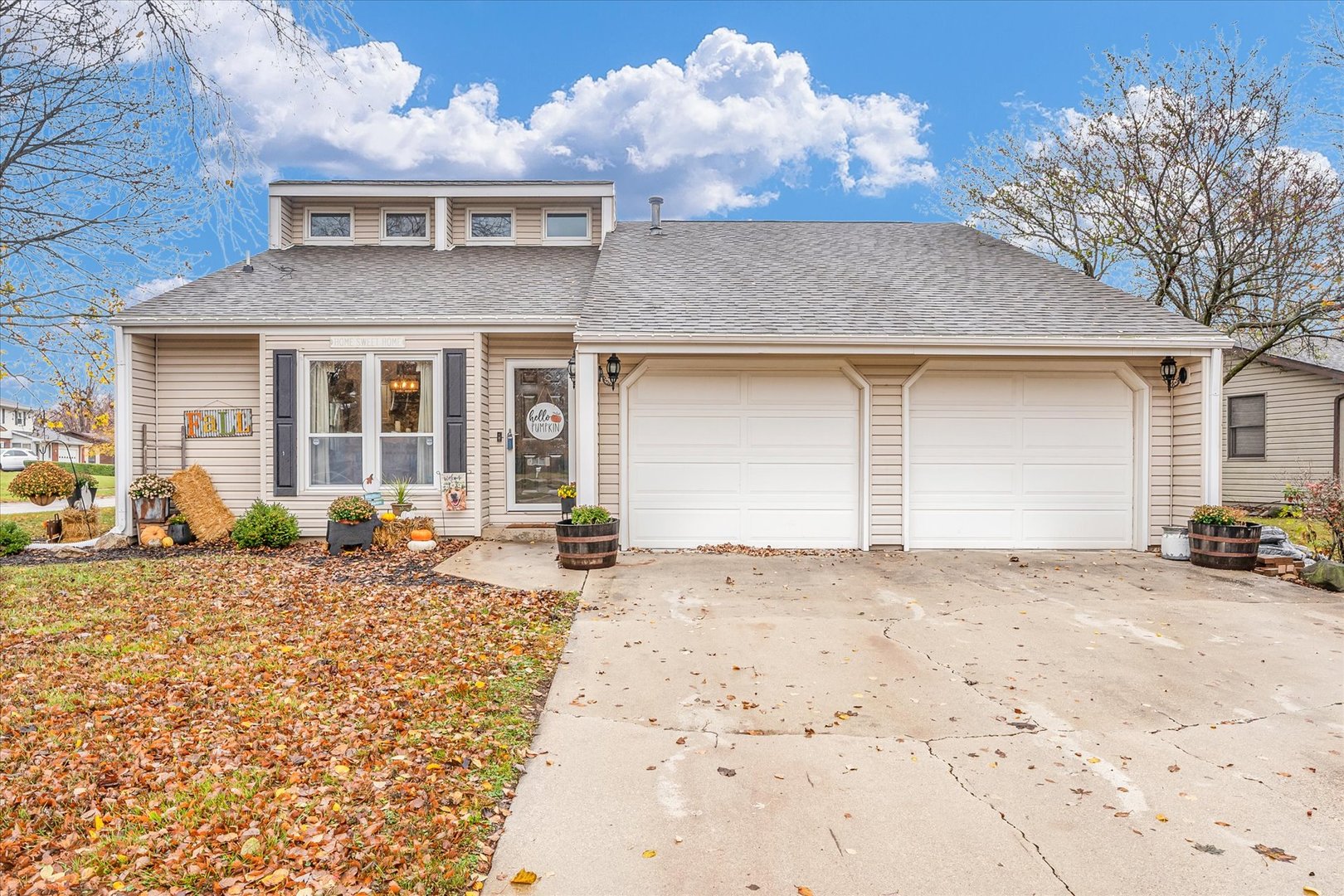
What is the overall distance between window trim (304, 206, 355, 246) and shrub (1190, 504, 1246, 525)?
13.0m

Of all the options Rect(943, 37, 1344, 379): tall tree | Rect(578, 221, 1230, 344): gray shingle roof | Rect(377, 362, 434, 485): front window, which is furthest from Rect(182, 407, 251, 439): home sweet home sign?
Rect(943, 37, 1344, 379): tall tree

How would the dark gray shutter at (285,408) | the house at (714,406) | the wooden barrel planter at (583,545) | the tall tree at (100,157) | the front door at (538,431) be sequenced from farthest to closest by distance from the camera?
1. the front door at (538,431)
2. the dark gray shutter at (285,408)
3. the house at (714,406)
4. the wooden barrel planter at (583,545)
5. the tall tree at (100,157)

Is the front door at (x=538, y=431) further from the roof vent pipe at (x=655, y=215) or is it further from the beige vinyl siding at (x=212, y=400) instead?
the roof vent pipe at (x=655, y=215)

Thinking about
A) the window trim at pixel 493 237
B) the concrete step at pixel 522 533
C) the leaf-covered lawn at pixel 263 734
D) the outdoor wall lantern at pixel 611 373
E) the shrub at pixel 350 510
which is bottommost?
the leaf-covered lawn at pixel 263 734

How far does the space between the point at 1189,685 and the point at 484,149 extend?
1843 cm

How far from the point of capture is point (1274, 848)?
2.45 m

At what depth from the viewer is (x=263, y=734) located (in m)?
3.28

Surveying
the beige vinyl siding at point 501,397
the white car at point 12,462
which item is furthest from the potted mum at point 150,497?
the white car at point 12,462

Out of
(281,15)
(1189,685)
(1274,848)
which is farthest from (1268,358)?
(281,15)

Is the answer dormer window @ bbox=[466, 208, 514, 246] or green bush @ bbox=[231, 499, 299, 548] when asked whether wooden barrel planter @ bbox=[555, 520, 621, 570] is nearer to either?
green bush @ bbox=[231, 499, 299, 548]

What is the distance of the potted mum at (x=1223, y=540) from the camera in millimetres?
7293

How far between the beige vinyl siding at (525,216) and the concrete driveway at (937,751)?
318 inches

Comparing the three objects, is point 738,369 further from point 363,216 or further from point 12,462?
point 12,462

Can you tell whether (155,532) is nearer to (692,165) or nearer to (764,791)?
(764,791)
